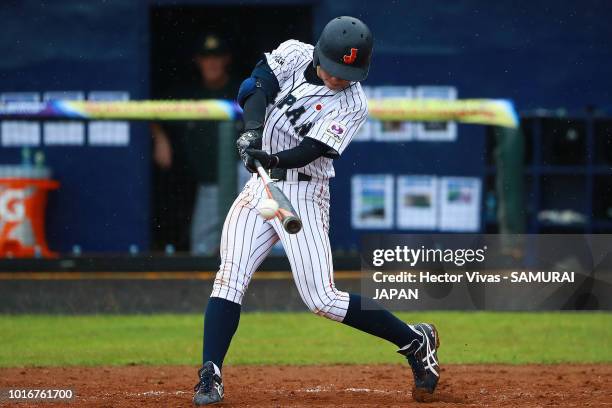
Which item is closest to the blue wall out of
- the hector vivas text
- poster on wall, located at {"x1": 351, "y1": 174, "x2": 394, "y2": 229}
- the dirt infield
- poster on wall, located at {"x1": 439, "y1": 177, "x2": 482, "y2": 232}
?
poster on wall, located at {"x1": 351, "y1": 174, "x2": 394, "y2": 229}

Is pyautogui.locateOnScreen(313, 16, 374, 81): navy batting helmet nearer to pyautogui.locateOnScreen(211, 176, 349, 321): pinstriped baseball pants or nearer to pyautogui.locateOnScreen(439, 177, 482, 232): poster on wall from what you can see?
pyautogui.locateOnScreen(211, 176, 349, 321): pinstriped baseball pants

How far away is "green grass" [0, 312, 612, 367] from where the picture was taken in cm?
719

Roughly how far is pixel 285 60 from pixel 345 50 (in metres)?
0.30

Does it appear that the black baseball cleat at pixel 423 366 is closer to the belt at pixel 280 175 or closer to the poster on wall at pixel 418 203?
the belt at pixel 280 175

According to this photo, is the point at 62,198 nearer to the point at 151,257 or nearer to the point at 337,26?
the point at 151,257

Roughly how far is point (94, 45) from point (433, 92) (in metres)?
3.01

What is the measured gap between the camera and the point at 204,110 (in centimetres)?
976

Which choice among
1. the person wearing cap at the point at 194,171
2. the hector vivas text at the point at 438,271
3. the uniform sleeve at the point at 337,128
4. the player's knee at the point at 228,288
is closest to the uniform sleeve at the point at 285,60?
the uniform sleeve at the point at 337,128

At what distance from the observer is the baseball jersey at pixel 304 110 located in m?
5.07

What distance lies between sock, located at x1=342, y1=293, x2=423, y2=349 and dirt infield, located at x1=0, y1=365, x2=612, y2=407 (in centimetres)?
29

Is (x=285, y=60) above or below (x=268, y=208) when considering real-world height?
above

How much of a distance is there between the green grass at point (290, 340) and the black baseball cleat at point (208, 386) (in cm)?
206

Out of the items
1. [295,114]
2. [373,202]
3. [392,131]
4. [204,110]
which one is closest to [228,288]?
[295,114]

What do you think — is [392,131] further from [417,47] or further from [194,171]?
[194,171]
